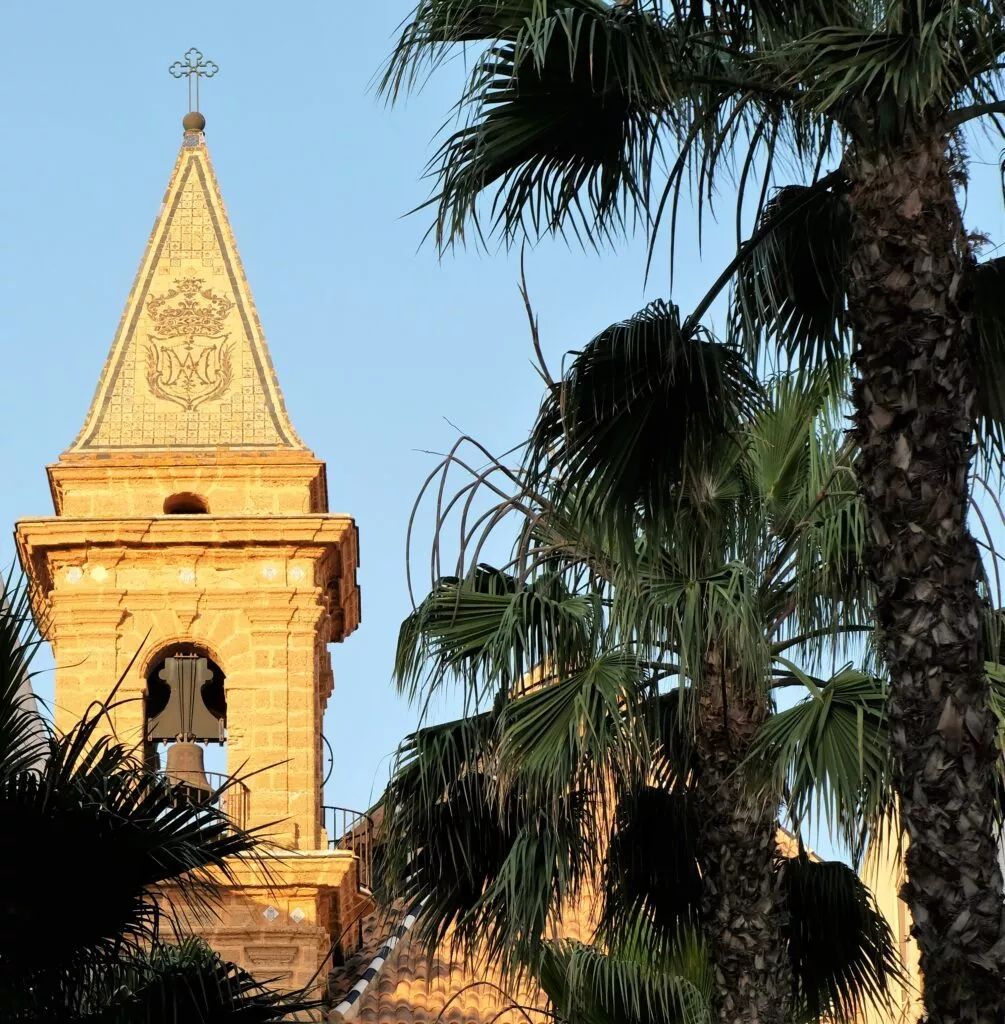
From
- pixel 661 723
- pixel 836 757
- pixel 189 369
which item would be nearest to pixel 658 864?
pixel 661 723

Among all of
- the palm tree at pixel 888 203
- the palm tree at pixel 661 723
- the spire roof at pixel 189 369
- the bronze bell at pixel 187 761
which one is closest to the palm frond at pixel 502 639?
the palm tree at pixel 661 723

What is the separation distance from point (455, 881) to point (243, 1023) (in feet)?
14.1

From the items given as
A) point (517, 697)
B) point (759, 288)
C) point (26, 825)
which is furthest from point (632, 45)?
point (517, 697)

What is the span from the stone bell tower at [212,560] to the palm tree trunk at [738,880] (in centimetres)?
1367

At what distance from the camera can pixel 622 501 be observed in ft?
35.8

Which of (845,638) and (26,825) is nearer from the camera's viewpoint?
(26,825)

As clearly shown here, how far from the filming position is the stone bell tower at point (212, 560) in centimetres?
2653

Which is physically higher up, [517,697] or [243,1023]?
[517,697]

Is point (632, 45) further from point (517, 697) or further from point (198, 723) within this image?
point (198, 723)

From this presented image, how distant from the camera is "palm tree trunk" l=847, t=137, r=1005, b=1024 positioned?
8.60m

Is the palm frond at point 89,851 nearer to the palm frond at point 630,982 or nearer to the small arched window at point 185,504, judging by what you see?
the palm frond at point 630,982

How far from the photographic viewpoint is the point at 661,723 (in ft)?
46.0

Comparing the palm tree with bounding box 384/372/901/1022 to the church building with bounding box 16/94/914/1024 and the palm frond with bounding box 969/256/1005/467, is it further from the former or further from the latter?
the church building with bounding box 16/94/914/1024

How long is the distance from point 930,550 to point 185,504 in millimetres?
19905
